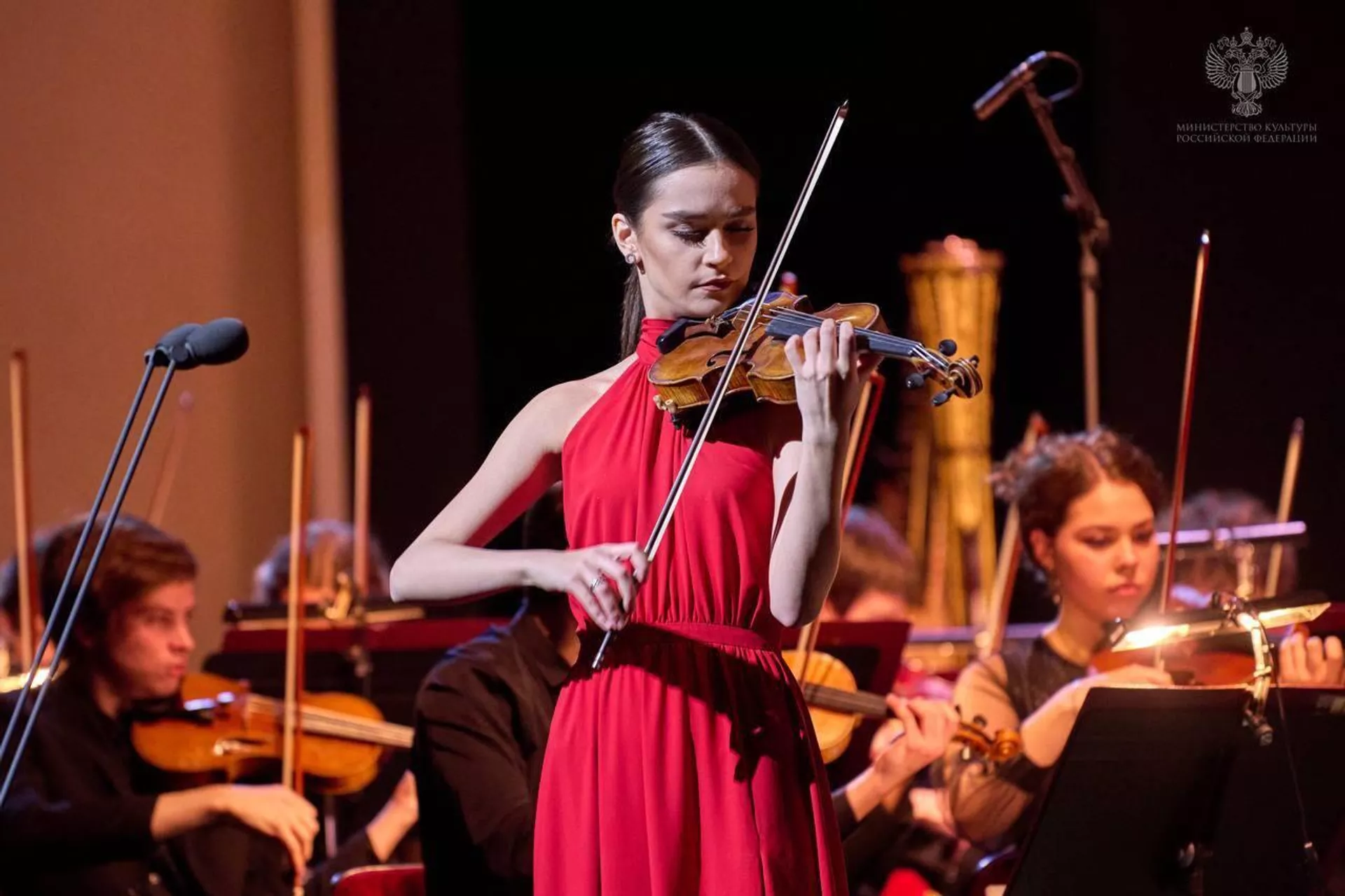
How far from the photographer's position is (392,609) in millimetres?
3795

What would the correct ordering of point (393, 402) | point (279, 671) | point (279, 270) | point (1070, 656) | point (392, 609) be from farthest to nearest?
1. point (279, 270)
2. point (393, 402)
3. point (392, 609)
4. point (279, 671)
5. point (1070, 656)

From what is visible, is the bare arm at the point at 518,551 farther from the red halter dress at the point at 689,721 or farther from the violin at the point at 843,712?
the violin at the point at 843,712

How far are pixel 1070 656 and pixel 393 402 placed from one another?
3.16m

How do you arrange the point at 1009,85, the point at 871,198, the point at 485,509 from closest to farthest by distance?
the point at 485,509
the point at 1009,85
the point at 871,198

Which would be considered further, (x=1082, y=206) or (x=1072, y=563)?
(x=1082, y=206)

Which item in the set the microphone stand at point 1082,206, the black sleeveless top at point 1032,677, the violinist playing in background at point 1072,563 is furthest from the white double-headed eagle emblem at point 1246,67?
the black sleeveless top at point 1032,677

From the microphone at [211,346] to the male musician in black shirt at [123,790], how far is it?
3.66ft

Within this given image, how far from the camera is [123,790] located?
118 inches

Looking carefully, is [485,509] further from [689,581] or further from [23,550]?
[23,550]

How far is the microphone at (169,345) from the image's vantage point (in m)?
1.90

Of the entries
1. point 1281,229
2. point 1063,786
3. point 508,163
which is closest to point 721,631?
point 1063,786

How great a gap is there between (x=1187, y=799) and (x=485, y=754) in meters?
1.00

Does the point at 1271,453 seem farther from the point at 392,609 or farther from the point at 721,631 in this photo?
the point at 721,631

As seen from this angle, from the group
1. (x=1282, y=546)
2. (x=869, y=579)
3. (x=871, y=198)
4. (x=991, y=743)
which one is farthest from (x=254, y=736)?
(x=871, y=198)
